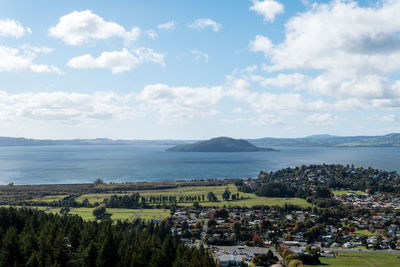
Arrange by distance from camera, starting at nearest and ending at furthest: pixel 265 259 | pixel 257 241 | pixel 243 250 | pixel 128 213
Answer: pixel 265 259 < pixel 243 250 < pixel 257 241 < pixel 128 213

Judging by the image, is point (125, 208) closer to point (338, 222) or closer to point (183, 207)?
point (183, 207)

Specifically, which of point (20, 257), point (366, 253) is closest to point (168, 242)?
point (20, 257)

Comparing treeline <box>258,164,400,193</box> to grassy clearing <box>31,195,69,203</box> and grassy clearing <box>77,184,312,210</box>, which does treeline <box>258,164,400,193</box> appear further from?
grassy clearing <box>31,195,69,203</box>

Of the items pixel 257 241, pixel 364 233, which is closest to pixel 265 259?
pixel 257 241

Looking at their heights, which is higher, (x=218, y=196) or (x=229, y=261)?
(x=229, y=261)

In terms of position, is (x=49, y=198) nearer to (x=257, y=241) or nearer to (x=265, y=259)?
(x=257, y=241)

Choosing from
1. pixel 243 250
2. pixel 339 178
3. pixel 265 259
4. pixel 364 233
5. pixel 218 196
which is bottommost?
pixel 364 233

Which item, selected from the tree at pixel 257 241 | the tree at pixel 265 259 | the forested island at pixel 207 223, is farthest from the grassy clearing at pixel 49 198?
the tree at pixel 265 259

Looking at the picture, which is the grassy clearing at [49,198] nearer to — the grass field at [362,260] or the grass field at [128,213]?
the grass field at [128,213]

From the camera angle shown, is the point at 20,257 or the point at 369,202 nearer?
the point at 20,257
